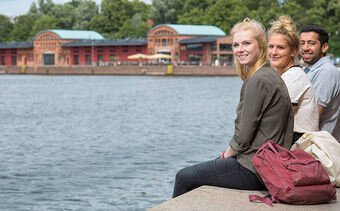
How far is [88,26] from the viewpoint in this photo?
111 meters

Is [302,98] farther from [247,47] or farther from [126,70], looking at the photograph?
[126,70]

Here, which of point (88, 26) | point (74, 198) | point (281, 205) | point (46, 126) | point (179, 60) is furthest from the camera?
point (88, 26)

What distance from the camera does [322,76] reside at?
519cm

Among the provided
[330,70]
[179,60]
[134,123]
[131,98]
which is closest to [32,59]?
[179,60]

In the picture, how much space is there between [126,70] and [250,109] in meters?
75.5

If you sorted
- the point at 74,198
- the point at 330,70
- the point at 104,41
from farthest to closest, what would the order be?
the point at 104,41 → the point at 74,198 → the point at 330,70

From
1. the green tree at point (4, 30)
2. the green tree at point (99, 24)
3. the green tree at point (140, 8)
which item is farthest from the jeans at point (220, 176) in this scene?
the green tree at point (4, 30)

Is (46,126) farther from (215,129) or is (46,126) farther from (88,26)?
(88,26)

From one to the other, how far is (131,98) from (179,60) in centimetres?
4173

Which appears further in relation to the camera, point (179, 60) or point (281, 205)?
point (179, 60)

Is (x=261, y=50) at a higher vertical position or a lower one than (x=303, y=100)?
higher

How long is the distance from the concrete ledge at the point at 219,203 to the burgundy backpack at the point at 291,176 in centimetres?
5

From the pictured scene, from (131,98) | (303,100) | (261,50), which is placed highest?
(261,50)

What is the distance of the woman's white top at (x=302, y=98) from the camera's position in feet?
14.5
